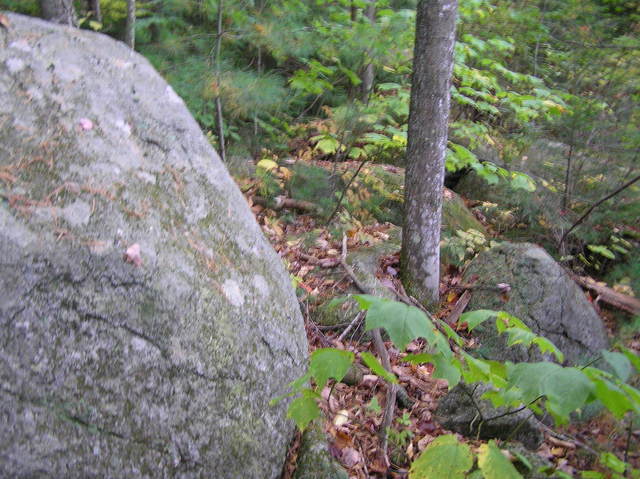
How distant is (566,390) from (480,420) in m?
1.73

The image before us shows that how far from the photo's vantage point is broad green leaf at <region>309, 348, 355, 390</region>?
5.19ft

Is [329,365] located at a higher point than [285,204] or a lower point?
higher

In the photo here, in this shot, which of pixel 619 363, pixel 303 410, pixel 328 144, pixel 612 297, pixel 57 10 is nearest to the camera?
pixel 619 363

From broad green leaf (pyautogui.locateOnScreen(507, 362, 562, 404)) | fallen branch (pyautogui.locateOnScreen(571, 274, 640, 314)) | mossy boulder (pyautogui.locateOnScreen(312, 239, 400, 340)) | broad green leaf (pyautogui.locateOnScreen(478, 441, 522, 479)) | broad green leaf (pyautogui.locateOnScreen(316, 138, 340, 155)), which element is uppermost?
broad green leaf (pyautogui.locateOnScreen(507, 362, 562, 404))

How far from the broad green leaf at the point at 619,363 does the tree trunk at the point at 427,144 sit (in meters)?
3.03

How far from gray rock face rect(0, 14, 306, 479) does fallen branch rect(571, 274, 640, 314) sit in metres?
4.43

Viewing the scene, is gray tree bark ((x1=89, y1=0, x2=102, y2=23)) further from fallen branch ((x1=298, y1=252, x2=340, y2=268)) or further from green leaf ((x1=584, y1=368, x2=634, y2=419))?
green leaf ((x1=584, y1=368, x2=634, y2=419))

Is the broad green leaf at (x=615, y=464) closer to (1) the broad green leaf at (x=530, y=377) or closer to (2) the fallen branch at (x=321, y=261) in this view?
(1) the broad green leaf at (x=530, y=377)

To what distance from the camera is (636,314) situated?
520 cm

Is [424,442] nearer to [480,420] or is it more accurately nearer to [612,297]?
[480,420]

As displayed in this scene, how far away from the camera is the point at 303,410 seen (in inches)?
75.0

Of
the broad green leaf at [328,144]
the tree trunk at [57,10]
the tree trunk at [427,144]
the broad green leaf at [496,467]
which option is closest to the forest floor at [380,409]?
the tree trunk at [427,144]

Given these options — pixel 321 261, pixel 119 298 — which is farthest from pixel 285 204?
pixel 119 298

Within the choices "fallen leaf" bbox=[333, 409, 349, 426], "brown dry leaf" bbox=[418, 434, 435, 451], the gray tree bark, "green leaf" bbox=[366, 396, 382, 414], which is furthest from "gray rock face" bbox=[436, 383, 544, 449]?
the gray tree bark
